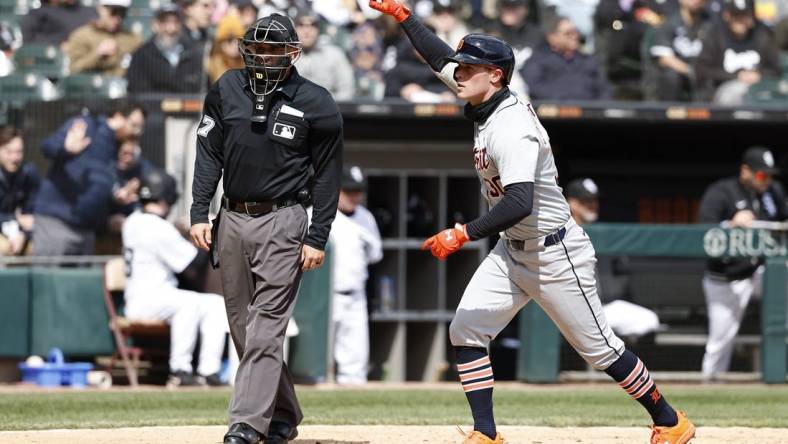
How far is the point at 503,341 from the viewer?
11508mm

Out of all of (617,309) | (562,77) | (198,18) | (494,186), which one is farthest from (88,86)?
(494,186)

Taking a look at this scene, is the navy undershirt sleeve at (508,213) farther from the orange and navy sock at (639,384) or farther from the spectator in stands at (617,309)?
the spectator in stands at (617,309)

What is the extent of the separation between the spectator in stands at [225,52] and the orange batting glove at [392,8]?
4832mm

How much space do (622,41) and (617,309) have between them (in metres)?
3.66

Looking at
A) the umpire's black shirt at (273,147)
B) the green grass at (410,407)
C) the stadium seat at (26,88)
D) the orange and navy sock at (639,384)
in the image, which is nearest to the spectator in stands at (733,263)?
the green grass at (410,407)

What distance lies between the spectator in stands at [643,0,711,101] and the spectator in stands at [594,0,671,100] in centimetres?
16

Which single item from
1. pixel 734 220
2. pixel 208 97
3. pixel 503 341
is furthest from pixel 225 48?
pixel 208 97

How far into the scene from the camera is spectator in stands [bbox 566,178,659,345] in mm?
10078

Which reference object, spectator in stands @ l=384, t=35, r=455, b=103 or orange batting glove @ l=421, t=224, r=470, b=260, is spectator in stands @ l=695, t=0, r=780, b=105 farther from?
orange batting glove @ l=421, t=224, r=470, b=260

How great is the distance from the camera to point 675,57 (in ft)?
40.7

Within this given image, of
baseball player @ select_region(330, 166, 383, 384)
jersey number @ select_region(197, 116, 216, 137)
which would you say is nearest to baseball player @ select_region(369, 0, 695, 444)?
jersey number @ select_region(197, 116, 216, 137)

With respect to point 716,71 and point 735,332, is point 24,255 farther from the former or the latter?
point 716,71

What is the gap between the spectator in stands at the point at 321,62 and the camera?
1104cm

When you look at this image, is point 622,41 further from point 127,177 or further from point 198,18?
point 127,177
